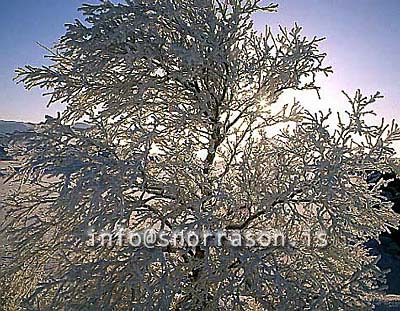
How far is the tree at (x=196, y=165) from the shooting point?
141 inches

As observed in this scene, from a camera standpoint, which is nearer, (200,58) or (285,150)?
(200,58)

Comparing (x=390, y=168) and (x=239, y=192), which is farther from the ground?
(x=390, y=168)

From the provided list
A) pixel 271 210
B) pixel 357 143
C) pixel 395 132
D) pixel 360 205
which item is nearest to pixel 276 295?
pixel 271 210

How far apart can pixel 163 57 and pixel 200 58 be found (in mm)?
456

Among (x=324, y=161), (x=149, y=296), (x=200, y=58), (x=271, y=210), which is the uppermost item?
(x=200, y=58)

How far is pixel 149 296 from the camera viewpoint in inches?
132

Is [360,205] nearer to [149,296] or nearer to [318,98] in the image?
[318,98]

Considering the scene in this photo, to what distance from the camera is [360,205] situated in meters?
3.64

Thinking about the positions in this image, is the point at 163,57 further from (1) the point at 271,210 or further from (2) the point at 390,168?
(2) the point at 390,168

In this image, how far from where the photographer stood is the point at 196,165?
12.9 ft

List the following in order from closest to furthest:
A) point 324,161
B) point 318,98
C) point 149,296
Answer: point 149,296
point 324,161
point 318,98

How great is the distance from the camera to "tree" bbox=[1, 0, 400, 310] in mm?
3578

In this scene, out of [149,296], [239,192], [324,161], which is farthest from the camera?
[239,192]

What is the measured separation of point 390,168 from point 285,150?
947 mm
